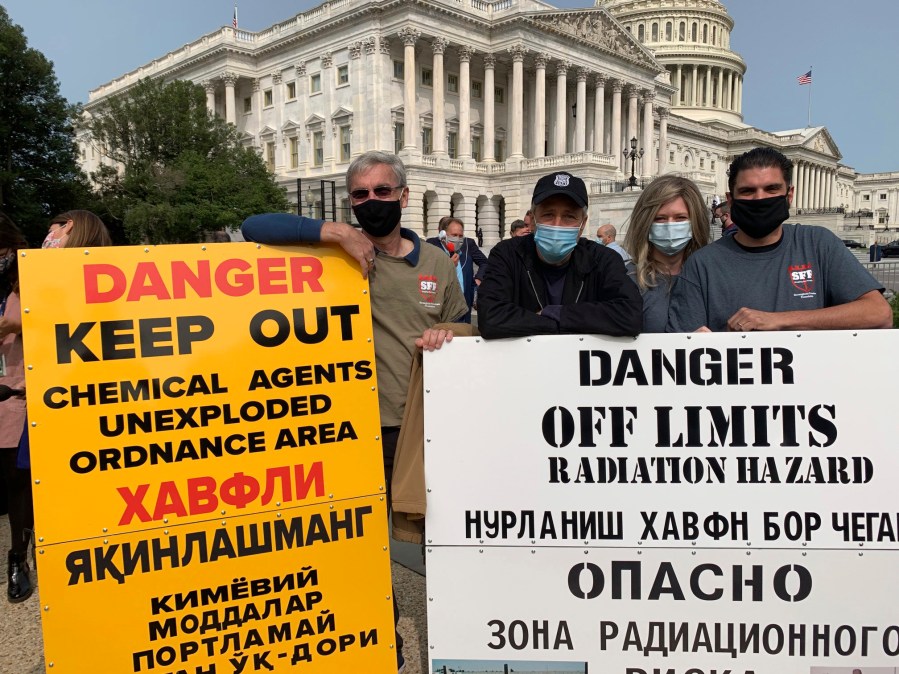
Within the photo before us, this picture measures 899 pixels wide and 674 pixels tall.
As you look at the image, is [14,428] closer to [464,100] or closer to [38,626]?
[38,626]

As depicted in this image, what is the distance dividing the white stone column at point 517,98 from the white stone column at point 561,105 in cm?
329

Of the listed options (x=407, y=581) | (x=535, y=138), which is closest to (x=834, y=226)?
(x=535, y=138)

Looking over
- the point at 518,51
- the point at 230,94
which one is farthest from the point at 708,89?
the point at 230,94

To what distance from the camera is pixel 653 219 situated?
11.6 ft

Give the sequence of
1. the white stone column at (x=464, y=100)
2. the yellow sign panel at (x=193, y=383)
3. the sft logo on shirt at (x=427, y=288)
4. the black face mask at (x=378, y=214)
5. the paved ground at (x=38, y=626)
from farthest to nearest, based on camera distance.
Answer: the white stone column at (x=464, y=100)
the paved ground at (x=38, y=626)
the sft logo on shirt at (x=427, y=288)
the black face mask at (x=378, y=214)
the yellow sign panel at (x=193, y=383)

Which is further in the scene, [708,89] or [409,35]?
[708,89]

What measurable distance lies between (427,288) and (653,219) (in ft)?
3.82

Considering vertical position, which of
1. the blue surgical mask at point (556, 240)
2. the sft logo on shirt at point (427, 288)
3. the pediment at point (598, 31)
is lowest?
the sft logo on shirt at point (427, 288)

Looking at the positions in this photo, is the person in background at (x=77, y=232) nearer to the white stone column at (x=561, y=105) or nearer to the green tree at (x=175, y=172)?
the green tree at (x=175, y=172)

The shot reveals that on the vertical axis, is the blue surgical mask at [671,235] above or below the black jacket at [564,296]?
above

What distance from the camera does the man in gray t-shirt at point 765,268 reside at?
312 cm

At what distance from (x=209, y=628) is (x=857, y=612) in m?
2.51

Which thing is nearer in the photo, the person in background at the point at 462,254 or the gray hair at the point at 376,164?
the gray hair at the point at 376,164

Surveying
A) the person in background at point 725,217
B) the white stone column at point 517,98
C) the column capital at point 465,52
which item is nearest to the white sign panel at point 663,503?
the person in background at point 725,217
